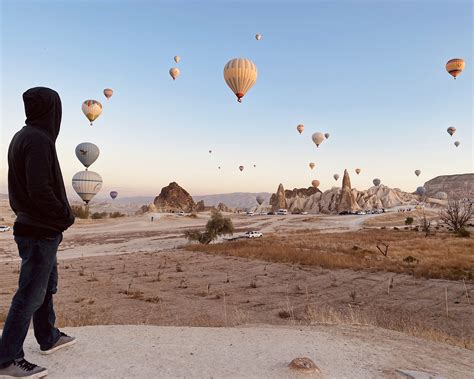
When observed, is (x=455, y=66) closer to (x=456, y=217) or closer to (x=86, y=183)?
(x=456, y=217)

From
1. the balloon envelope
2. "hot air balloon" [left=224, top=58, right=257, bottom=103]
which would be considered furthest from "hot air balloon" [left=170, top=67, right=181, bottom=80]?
the balloon envelope

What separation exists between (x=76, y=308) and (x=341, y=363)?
33.8 ft

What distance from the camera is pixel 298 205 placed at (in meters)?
130

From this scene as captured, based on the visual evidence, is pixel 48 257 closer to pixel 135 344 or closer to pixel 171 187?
pixel 135 344

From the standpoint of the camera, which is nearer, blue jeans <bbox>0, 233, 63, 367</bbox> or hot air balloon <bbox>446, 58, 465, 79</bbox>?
blue jeans <bbox>0, 233, 63, 367</bbox>

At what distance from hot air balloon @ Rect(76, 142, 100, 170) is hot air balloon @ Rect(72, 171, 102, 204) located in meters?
1.94

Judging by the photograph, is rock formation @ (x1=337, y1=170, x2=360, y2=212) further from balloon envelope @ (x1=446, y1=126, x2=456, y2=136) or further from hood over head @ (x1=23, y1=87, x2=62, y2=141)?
hood over head @ (x1=23, y1=87, x2=62, y2=141)

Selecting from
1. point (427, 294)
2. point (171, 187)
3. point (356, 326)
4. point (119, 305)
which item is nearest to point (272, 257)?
point (427, 294)

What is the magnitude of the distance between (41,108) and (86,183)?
168 feet

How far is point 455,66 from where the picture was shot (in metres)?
48.6

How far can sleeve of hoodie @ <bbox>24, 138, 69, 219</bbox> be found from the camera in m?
3.23

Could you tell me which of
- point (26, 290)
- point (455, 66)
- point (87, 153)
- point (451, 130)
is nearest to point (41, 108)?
point (26, 290)

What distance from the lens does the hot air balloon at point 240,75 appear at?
35.0 m

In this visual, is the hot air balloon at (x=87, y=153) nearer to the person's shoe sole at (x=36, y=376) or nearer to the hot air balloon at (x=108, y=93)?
the hot air balloon at (x=108, y=93)
